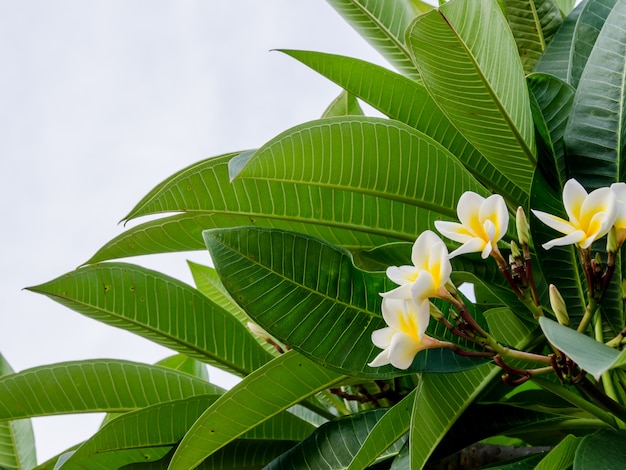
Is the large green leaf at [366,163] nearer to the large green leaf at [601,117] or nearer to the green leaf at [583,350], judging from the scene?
the large green leaf at [601,117]

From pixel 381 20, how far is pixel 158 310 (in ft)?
1.80

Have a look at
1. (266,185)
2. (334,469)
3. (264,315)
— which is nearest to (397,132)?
(266,185)

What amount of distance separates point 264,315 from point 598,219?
0.30 metres

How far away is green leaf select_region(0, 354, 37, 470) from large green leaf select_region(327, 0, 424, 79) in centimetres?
85

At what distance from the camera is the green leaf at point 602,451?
667 mm

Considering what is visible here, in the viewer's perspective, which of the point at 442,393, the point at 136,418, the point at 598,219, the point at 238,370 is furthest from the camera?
the point at 238,370

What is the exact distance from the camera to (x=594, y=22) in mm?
1079

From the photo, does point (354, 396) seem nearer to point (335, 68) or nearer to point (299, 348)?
point (299, 348)

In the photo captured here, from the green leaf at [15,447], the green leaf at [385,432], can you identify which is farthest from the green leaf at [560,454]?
the green leaf at [15,447]

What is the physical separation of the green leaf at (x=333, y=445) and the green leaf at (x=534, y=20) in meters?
0.72

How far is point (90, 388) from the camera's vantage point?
3.21ft

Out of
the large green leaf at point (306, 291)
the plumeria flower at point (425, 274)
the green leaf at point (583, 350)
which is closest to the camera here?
the green leaf at point (583, 350)

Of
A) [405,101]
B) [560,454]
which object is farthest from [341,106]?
[560,454]

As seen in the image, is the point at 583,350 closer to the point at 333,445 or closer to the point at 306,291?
the point at 306,291
